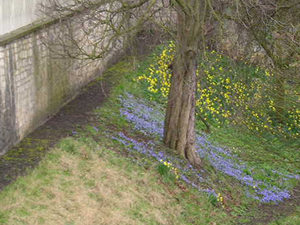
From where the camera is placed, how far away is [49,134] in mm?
10594

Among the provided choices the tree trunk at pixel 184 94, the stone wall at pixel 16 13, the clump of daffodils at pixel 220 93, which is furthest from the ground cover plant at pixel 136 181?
the stone wall at pixel 16 13

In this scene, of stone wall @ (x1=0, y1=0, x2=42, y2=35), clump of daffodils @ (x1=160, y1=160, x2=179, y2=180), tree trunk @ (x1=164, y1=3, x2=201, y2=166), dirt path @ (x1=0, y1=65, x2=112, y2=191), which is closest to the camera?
dirt path @ (x1=0, y1=65, x2=112, y2=191)

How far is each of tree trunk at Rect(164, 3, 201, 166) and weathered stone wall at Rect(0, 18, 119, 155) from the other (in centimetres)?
237

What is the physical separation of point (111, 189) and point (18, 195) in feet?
6.59

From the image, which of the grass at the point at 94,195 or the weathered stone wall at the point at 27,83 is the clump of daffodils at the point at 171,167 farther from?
the weathered stone wall at the point at 27,83

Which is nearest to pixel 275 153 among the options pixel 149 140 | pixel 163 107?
pixel 163 107

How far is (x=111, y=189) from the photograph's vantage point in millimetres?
9070

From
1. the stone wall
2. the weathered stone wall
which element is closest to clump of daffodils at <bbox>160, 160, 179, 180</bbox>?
the weathered stone wall

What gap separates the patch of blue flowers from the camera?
11.3 meters

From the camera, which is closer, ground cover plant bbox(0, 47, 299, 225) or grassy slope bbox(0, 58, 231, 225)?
grassy slope bbox(0, 58, 231, 225)

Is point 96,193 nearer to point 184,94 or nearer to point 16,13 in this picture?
point 184,94

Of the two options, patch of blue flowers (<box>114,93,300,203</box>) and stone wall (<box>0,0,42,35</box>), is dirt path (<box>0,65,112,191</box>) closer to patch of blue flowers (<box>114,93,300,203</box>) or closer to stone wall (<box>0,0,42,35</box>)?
patch of blue flowers (<box>114,93,300,203</box>)

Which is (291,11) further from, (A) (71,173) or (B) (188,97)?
(A) (71,173)

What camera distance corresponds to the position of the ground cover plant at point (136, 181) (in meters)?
7.95
